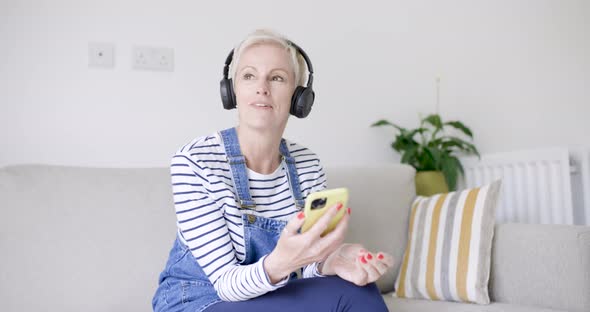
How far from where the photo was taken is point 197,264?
111 cm

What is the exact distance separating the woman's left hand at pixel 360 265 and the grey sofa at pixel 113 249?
483 millimetres


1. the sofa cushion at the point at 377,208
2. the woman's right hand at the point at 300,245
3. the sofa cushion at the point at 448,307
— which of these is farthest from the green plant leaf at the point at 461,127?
the woman's right hand at the point at 300,245

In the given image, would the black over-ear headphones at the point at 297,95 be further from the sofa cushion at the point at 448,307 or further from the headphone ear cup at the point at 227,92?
the sofa cushion at the point at 448,307

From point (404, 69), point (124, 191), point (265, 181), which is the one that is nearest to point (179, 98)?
point (124, 191)

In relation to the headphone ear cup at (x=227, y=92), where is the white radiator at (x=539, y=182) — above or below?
below

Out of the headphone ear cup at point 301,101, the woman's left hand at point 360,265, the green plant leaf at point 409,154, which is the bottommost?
the woman's left hand at point 360,265

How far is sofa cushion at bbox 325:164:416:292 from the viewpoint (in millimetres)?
1756

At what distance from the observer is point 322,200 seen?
879 mm

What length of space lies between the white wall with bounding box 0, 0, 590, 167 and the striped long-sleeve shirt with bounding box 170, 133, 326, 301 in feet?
2.57

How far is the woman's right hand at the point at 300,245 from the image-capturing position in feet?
2.88

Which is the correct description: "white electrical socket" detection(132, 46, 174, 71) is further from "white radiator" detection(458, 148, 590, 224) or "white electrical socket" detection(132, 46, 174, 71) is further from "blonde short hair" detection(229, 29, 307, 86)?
"white radiator" detection(458, 148, 590, 224)

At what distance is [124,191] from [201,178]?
0.50m

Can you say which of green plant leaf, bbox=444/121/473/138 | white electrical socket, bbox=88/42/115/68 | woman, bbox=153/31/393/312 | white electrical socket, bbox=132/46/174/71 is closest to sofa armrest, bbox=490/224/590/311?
woman, bbox=153/31/393/312

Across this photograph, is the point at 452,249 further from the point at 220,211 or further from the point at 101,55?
the point at 101,55
